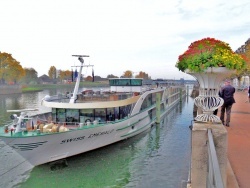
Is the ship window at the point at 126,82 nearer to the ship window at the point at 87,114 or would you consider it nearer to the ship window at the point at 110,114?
the ship window at the point at 110,114

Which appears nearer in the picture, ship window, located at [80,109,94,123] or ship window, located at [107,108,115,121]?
ship window, located at [80,109,94,123]

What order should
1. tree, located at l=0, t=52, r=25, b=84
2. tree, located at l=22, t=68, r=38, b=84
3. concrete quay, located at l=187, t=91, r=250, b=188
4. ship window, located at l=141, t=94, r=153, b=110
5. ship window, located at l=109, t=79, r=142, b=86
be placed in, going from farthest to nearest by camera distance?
tree, located at l=22, t=68, r=38, b=84 < tree, located at l=0, t=52, r=25, b=84 < ship window, located at l=109, t=79, r=142, b=86 < ship window, located at l=141, t=94, r=153, b=110 < concrete quay, located at l=187, t=91, r=250, b=188

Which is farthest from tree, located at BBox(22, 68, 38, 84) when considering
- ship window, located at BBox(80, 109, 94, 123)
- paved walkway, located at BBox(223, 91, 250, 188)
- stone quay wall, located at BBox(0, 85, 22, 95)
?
paved walkway, located at BBox(223, 91, 250, 188)

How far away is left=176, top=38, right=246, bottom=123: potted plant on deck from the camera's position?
562cm

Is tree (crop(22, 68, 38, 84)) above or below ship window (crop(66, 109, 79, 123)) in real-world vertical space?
above

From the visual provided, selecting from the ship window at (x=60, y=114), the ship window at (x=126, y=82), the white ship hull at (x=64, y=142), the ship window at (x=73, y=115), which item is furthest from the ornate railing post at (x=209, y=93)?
the ship window at (x=126, y=82)

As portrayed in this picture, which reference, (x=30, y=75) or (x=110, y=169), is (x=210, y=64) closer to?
(x=110, y=169)

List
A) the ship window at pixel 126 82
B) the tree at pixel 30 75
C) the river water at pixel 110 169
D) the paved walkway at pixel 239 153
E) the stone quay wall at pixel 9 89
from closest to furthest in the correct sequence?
the paved walkway at pixel 239 153, the river water at pixel 110 169, the ship window at pixel 126 82, the stone quay wall at pixel 9 89, the tree at pixel 30 75

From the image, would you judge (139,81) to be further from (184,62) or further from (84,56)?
(184,62)

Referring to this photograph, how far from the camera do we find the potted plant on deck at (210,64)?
5.62 metres

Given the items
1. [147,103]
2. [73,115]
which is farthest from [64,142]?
[147,103]

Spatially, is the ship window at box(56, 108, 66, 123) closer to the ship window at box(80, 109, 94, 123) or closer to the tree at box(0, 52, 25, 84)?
the ship window at box(80, 109, 94, 123)

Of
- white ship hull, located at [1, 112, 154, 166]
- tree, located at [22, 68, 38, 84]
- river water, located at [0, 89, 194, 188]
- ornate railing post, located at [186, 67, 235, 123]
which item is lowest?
river water, located at [0, 89, 194, 188]

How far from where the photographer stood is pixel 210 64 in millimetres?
5625
